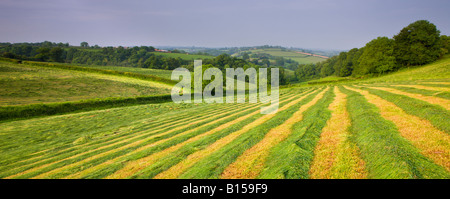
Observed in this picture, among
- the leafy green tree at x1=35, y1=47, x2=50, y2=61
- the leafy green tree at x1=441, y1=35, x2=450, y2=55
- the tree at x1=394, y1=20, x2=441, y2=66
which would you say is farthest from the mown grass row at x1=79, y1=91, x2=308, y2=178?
the leafy green tree at x1=35, y1=47, x2=50, y2=61

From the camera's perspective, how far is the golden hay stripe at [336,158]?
178 inches

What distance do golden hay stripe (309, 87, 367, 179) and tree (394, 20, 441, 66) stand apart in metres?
63.8

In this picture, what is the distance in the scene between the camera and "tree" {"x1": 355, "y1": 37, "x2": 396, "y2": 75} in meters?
53.0

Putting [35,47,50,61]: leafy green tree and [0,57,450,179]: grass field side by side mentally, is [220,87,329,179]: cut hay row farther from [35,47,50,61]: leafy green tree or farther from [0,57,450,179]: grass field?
[35,47,50,61]: leafy green tree

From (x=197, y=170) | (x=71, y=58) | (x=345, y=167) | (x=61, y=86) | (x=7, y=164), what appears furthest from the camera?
(x=71, y=58)

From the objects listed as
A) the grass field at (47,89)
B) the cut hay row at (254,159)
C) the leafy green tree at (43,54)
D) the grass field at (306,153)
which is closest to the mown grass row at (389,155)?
the grass field at (306,153)

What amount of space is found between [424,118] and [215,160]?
851cm

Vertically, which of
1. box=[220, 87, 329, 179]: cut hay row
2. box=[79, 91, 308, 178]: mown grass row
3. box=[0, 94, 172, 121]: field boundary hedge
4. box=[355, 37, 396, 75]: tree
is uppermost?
box=[355, 37, 396, 75]: tree

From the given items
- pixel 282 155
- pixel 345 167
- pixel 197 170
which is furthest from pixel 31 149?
pixel 345 167

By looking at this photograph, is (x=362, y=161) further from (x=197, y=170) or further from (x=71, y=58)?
(x=71, y=58)

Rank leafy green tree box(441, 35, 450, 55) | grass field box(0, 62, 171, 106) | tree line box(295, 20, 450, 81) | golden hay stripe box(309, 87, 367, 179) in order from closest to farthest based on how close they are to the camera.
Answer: golden hay stripe box(309, 87, 367, 179), grass field box(0, 62, 171, 106), tree line box(295, 20, 450, 81), leafy green tree box(441, 35, 450, 55)

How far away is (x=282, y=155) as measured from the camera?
19.3 feet

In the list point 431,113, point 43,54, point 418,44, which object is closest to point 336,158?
point 431,113

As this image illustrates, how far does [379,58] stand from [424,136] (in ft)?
208
